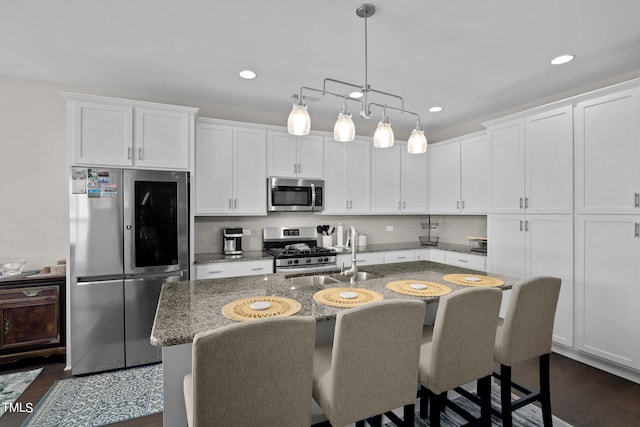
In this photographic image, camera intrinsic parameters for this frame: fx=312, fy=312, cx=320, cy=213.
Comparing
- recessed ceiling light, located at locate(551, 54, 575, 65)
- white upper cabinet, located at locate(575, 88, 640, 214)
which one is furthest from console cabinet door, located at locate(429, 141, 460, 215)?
recessed ceiling light, located at locate(551, 54, 575, 65)

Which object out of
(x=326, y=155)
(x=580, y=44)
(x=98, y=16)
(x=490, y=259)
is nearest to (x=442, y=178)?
(x=490, y=259)

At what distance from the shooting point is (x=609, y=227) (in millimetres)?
2627

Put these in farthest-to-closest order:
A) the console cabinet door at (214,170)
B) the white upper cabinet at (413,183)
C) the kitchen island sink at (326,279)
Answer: the white upper cabinet at (413,183) → the console cabinet door at (214,170) → the kitchen island sink at (326,279)

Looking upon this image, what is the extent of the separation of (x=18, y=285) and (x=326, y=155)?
337cm

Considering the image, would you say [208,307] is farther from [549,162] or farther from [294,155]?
[549,162]

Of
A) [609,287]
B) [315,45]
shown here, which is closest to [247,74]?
[315,45]

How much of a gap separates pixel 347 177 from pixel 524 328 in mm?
2880

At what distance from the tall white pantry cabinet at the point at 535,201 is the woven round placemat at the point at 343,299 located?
2.26m

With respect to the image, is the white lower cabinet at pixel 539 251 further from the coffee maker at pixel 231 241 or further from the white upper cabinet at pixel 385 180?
the coffee maker at pixel 231 241

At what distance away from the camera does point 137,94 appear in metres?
3.42

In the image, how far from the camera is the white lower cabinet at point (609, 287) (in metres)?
2.50

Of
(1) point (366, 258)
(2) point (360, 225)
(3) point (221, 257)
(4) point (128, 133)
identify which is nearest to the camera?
(4) point (128, 133)

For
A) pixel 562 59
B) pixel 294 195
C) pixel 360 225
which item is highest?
pixel 562 59

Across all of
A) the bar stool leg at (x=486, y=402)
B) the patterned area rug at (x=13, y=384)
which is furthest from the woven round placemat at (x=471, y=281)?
the patterned area rug at (x=13, y=384)
